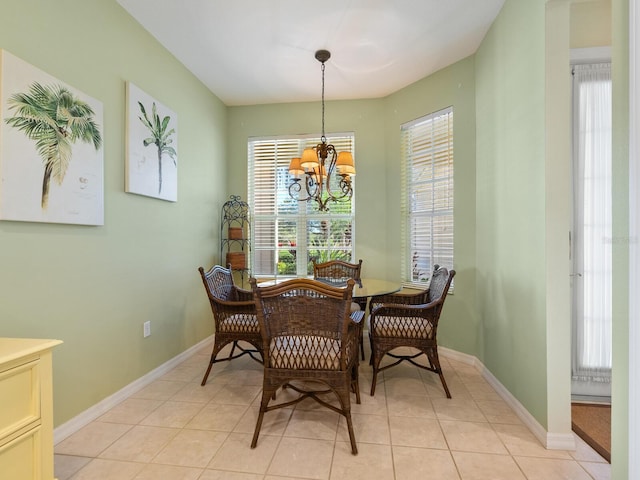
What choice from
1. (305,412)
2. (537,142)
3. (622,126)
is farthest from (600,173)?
(305,412)

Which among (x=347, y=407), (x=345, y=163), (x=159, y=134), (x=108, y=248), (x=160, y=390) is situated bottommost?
(x=160, y=390)

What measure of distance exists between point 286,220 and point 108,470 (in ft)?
9.46

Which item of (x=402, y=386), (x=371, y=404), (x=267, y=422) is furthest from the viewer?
(x=402, y=386)

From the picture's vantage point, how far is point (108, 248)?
221cm

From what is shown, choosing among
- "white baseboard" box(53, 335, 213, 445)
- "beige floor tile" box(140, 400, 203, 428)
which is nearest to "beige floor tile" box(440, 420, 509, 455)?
"beige floor tile" box(140, 400, 203, 428)

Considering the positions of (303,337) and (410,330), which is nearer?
(303,337)

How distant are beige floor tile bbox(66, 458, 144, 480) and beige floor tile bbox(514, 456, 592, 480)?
79.1 inches

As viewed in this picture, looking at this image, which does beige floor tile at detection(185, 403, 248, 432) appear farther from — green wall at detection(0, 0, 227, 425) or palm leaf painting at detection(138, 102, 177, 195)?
palm leaf painting at detection(138, 102, 177, 195)

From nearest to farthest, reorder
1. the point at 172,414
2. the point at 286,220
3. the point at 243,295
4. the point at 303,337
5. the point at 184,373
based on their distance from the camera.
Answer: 1. the point at 303,337
2. the point at 172,414
3. the point at 184,373
4. the point at 243,295
5. the point at 286,220

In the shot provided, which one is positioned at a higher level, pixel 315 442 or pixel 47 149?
pixel 47 149

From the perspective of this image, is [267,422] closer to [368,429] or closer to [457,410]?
[368,429]

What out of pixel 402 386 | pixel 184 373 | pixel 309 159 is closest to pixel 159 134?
pixel 309 159

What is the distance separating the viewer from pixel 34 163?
5.59 feet

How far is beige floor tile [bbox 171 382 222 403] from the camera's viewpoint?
7.68ft
